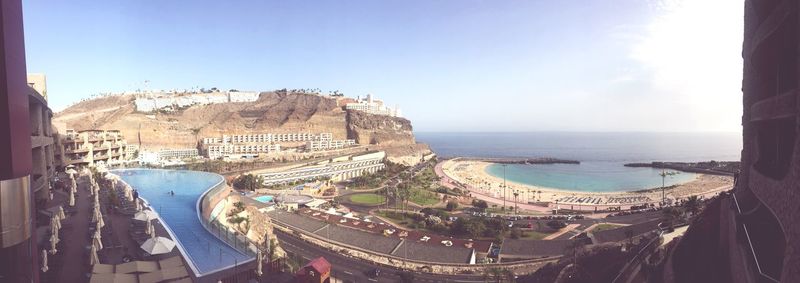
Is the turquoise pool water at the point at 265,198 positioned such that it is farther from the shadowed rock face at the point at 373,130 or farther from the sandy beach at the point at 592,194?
the shadowed rock face at the point at 373,130

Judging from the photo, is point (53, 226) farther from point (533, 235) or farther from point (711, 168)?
point (711, 168)

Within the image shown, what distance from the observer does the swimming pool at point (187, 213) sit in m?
9.22

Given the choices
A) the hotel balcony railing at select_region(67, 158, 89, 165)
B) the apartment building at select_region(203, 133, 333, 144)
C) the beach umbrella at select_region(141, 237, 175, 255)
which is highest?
the apartment building at select_region(203, 133, 333, 144)

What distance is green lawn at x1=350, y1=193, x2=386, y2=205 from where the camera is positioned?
36562 millimetres

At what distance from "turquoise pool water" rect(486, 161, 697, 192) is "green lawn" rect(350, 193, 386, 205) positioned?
28895mm

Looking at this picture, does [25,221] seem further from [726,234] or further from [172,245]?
[726,234]

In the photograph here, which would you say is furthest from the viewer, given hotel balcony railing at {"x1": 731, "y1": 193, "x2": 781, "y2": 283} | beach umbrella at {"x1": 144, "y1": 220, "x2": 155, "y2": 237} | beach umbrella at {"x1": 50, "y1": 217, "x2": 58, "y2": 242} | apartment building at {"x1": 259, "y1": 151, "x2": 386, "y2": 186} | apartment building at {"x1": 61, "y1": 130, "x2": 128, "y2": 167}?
apartment building at {"x1": 259, "y1": 151, "x2": 386, "y2": 186}

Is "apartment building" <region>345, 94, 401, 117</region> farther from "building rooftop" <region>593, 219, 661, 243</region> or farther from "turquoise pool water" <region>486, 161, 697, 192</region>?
"building rooftop" <region>593, 219, 661, 243</region>

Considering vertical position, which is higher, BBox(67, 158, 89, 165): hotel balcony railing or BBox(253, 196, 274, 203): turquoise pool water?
BBox(67, 158, 89, 165): hotel balcony railing

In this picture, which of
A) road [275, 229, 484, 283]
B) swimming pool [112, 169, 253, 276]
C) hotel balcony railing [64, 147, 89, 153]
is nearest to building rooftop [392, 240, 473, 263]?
road [275, 229, 484, 283]

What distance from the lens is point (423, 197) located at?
1529 inches

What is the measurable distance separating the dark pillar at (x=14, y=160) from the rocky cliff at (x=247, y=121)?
63.5m

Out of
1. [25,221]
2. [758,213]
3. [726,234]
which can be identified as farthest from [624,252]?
[25,221]

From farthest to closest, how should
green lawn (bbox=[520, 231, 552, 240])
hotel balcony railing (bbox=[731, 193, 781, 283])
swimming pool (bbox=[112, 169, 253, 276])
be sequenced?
green lawn (bbox=[520, 231, 552, 240]), swimming pool (bbox=[112, 169, 253, 276]), hotel balcony railing (bbox=[731, 193, 781, 283])
